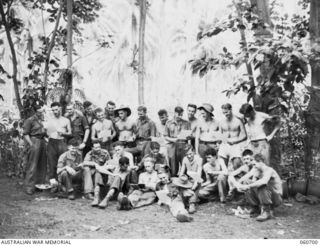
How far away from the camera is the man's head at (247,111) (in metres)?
6.78

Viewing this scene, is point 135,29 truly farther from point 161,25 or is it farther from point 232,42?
point 232,42

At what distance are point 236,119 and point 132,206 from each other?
1939mm

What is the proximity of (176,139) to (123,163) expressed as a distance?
106 centimetres

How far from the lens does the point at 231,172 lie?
21.8 ft

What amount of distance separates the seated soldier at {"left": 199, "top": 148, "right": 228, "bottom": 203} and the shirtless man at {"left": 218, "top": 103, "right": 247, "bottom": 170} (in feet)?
0.69

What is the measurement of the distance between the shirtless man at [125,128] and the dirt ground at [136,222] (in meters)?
1.25

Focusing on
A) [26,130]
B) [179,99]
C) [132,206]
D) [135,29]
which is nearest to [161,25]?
[135,29]

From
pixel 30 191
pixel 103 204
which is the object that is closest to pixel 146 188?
pixel 103 204

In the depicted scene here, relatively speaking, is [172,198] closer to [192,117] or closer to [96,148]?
[96,148]

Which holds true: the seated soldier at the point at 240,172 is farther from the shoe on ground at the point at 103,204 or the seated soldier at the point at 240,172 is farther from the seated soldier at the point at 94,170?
the seated soldier at the point at 94,170

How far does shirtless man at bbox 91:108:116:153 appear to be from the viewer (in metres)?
7.62

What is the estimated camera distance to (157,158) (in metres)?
7.29

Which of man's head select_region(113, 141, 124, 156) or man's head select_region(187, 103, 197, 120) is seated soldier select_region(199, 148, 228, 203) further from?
man's head select_region(113, 141, 124, 156)

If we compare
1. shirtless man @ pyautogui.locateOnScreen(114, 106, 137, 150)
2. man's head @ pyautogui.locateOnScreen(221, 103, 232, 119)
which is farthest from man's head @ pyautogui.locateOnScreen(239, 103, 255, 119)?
shirtless man @ pyautogui.locateOnScreen(114, 106, 137, 150)
